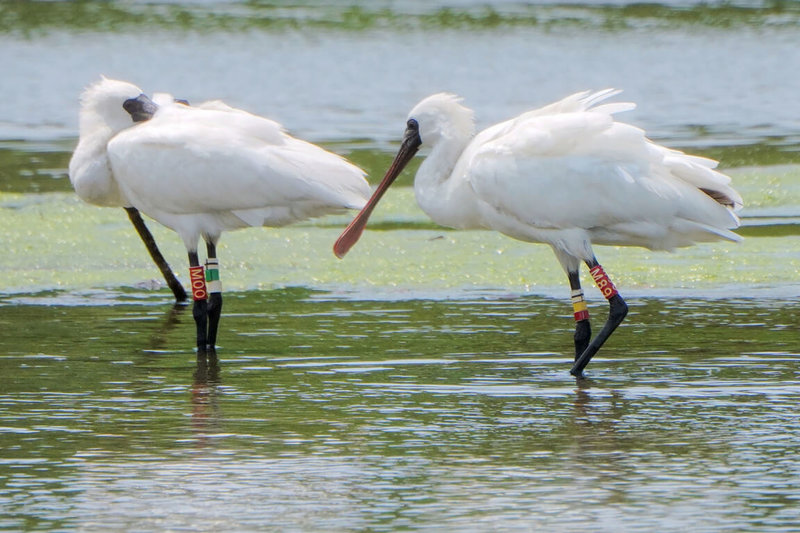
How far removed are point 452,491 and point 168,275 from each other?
4882 millimetres

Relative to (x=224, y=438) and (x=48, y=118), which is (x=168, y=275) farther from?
(x=48, y=118)

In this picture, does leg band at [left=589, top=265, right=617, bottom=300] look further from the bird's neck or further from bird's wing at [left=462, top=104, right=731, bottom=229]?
the bird's neck

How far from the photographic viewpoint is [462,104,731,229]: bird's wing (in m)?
8.16

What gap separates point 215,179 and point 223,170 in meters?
0.06

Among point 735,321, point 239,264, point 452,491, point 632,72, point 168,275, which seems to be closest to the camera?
point 452,491

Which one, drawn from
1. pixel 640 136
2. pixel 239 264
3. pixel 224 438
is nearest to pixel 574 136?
pixel 640 136

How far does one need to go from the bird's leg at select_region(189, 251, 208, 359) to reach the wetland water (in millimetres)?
120

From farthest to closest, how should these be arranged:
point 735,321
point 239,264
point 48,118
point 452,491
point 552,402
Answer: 1. point 48,118
2. point 239,264
3. point 735,321
4. point 552,402
5. point 452,491

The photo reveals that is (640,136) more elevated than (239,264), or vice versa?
(640,136)

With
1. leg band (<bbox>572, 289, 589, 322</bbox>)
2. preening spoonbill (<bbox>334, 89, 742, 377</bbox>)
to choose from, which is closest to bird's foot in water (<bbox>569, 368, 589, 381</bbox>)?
preening spoonbill (<bbox>334, 89, 742, 377</bbox>)

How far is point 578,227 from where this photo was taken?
8.30 meters

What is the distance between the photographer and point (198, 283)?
924cm

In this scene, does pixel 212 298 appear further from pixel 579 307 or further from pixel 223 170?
pixel 579 307

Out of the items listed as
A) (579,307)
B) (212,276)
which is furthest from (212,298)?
(579,307)
